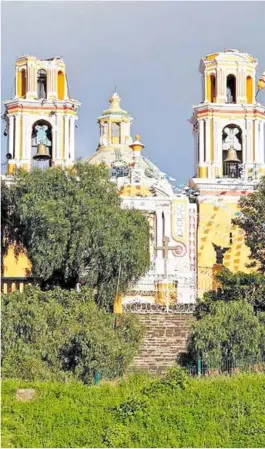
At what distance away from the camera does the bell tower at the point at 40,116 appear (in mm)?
35000

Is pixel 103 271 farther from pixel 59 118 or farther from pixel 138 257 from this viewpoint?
pixel 59 118

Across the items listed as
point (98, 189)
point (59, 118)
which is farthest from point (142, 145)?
point (98, 189)

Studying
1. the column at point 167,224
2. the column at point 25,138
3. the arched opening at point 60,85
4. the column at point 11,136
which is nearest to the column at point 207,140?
the column at point 167,224

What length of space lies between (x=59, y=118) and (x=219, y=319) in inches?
498

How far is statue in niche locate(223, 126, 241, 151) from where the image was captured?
116 feet

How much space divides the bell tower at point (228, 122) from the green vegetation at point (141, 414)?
14.3 meters

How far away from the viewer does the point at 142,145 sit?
34875mm

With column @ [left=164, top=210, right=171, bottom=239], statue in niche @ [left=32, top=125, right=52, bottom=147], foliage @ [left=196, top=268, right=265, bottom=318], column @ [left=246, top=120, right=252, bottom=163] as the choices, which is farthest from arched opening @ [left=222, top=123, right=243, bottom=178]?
foliage @ [left=196, top=268, right=265, bottom=318]

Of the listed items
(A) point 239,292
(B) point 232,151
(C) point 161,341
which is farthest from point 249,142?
(C) point 161,341

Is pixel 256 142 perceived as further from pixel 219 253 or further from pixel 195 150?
pixel 219 253

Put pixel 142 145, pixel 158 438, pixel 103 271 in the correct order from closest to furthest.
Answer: pixel 158 438 < pixel 103 271 < pixel 142 145

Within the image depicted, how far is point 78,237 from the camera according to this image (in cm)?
2695

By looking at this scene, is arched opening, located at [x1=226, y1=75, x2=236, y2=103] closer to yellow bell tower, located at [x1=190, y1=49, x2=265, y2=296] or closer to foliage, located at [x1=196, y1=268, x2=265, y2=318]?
yellow bell tower, located at [x1=190, y1=49, x2=265, y2=296]

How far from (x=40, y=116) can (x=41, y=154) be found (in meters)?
1.21
